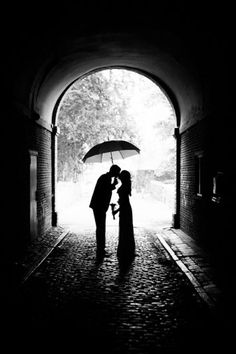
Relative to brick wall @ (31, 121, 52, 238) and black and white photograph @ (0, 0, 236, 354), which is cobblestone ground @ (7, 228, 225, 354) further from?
brick wall @ (31, 121, 52, 238)

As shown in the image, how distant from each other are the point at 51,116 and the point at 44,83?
9.42ft

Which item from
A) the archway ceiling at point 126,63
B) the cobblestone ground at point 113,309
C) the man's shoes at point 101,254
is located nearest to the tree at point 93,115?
the archway ceiling at point 126,63

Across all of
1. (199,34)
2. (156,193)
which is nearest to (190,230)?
(199,34)

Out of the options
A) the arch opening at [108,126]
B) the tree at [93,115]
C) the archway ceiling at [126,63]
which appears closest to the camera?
the archway ceiling at [126,63]

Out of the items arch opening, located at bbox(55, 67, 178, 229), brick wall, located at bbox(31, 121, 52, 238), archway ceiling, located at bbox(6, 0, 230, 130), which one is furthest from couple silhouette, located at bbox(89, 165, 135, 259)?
arch opening, located at bbox(55, 67, 178, 229)

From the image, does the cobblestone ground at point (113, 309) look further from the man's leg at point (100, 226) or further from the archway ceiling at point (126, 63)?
the archway ceiling at point (126, 63)

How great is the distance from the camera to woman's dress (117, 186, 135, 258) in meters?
8.12

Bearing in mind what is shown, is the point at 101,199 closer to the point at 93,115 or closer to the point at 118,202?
the point at 118,202

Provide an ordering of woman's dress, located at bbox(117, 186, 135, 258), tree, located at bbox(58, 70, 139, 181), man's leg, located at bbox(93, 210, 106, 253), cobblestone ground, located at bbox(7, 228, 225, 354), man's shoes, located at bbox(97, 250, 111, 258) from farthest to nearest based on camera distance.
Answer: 1. tree, located at bbox(58, 70, 139, 181)
2. man's leg, located at bbox(93, 210, 106, 253)
3. man's shoes, located at bbox(97, 250, 111, 258)
4. woman's dress, located at bbox(117, 186, 135, 258)
5. cobblestone ground, located at bbox(7, 228, 225, 354)

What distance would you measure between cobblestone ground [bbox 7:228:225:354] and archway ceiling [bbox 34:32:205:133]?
4.62 meters

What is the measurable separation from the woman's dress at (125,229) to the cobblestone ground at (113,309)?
298mm

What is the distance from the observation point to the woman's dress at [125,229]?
320 inches

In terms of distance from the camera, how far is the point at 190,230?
34.9 ft

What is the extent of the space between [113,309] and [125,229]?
315 cm
